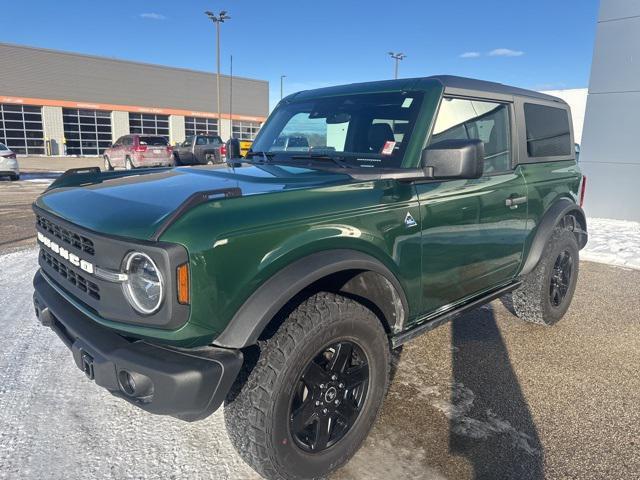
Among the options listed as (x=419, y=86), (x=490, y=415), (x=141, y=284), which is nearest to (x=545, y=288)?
(x=490, y=415)

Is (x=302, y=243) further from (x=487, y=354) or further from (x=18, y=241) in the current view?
(x=18, y=241)

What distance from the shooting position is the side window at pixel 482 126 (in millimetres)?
3139

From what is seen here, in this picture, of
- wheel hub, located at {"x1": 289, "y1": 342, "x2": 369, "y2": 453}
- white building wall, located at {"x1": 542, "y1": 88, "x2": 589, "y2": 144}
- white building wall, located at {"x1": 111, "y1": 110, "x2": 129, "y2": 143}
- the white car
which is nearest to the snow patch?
wheel hub, located at {"x1": 289, "y1": 342, "x2": 369, "y2": 453}

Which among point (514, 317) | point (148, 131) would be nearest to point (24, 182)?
point (514, 317)

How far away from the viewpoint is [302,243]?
2205 mm

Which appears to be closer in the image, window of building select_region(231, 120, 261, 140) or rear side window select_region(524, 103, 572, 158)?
rear side window select_region(524, 103, 572, 158)

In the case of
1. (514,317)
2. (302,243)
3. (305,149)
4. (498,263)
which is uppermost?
(305,149)

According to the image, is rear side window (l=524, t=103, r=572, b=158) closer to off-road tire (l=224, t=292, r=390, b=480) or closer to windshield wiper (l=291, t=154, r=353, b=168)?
windshield wiper (l=291, t=154, r=353, b=168)

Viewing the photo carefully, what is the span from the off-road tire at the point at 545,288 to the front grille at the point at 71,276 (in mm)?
3261

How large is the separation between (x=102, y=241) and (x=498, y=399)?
2588 mm

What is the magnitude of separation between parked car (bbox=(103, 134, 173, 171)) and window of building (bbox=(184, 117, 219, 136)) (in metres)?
21.8

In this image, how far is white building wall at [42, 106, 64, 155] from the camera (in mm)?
35438

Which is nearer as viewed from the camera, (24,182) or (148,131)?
(24,182)

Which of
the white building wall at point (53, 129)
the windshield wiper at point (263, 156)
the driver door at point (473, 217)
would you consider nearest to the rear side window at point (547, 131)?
the driver door at point (473, 217)
